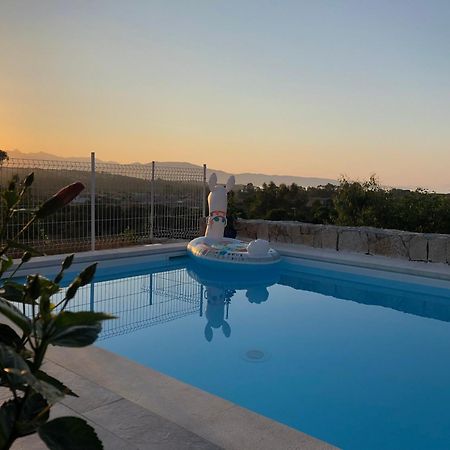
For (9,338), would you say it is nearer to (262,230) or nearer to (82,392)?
(82,392)

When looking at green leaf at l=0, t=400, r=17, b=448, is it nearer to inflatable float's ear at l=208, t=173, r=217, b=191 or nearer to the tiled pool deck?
the tiled pool deck

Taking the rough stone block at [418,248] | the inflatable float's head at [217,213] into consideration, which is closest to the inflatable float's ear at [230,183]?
the inflatable float's head at [217,213]

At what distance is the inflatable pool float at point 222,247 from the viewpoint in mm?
9414

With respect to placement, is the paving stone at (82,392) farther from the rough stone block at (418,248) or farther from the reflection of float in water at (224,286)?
the rough stone block at (418,248)

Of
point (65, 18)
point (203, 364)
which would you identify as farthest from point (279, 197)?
point (203, 364)

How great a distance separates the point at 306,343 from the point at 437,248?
4.99 meters

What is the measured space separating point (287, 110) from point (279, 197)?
6224 millimetres

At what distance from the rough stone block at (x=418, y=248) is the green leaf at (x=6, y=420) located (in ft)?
32.3

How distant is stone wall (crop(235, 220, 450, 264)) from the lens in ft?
31.6

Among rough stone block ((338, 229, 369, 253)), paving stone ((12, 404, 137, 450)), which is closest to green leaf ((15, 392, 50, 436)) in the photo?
paving stone ((12, 404, 137, 450))

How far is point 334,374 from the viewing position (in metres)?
4.97

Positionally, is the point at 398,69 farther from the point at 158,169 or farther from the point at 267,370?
the point at 267,370

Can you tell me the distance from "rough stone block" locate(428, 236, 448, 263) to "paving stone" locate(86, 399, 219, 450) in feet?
26.3

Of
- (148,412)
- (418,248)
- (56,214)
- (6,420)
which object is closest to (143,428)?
(148,412)
